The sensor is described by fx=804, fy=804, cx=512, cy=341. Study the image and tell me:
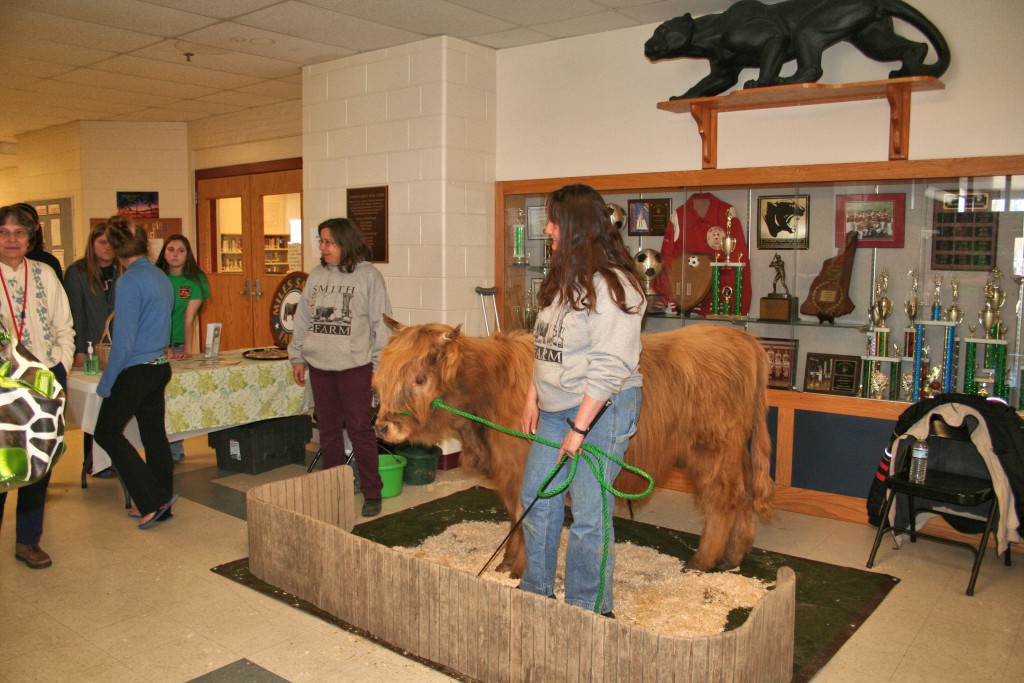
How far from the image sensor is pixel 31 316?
146 inches

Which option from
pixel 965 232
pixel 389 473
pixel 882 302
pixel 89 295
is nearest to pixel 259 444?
pixel 389 473

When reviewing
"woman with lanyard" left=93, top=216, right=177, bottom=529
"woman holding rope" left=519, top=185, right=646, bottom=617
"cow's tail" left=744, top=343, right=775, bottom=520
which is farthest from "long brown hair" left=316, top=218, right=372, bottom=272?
"cow's tail" left=744, top=343, right=775, bottom=520

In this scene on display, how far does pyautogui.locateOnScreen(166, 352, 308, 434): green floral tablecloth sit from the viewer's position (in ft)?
15.7

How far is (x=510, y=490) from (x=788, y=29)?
2.97 meters

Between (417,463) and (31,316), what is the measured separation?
2436mm

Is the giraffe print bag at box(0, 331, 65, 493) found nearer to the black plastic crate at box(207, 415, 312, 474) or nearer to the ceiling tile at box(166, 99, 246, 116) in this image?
the black plastic crate at box(207, 415, 312, 474)

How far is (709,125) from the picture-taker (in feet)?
16.2

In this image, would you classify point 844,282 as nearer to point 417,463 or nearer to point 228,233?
point 417,463

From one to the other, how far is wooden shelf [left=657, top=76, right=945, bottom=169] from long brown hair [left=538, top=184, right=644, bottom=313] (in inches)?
85.1

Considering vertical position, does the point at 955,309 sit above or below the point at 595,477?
above

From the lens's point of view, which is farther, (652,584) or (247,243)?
(247,243)

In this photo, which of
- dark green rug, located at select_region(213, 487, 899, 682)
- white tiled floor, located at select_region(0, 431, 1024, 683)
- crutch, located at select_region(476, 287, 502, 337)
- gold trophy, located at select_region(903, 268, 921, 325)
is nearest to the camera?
white tiled floor, located at select_region(0, 431, 1024, 683)

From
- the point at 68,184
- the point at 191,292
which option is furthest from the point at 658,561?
the point at 68,184

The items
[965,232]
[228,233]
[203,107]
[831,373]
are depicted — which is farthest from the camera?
[228,233]
